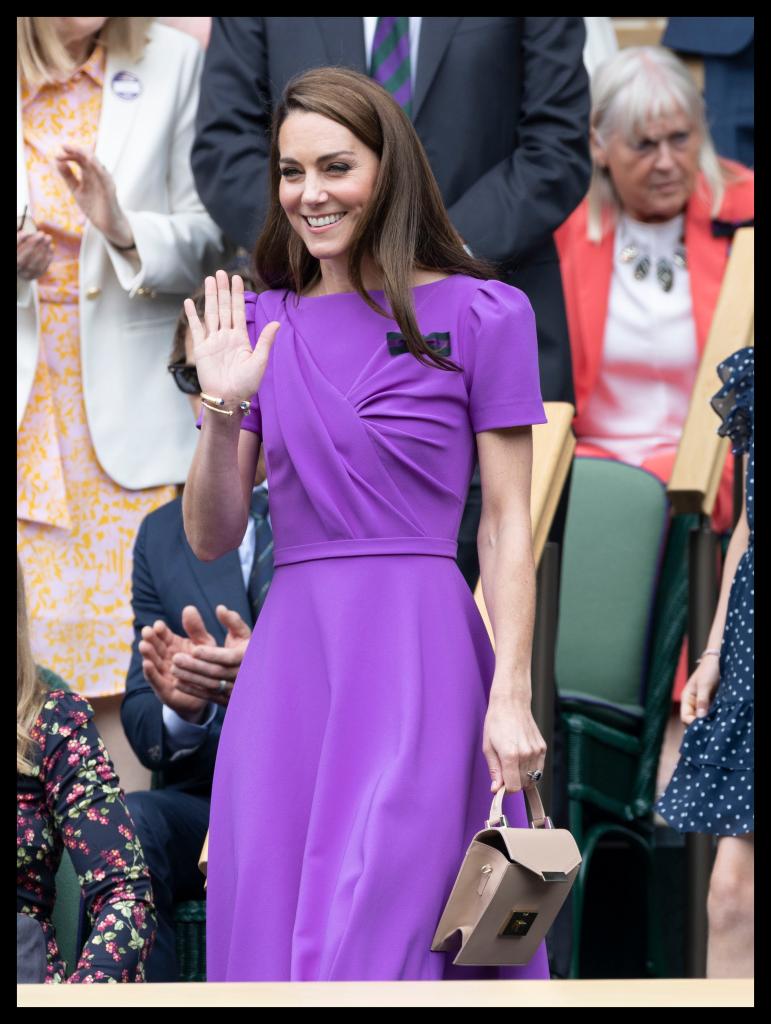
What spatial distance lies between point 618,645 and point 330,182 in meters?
2.35

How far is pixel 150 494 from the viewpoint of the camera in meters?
A: 4.67

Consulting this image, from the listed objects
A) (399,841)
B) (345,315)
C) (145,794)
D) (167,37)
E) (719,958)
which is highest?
(167,37)

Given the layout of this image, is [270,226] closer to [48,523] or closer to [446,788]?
[446,788]

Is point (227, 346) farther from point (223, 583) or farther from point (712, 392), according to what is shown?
point (712, 392)

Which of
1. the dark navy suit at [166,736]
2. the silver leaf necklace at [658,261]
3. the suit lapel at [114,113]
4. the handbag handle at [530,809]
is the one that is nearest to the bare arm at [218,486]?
the handbag handle at [530,809]

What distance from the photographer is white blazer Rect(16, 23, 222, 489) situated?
180 inches

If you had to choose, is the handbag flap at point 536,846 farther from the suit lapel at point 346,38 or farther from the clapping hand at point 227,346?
the suit lapel at point 346,38

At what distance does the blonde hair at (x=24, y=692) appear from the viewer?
319 centimetres

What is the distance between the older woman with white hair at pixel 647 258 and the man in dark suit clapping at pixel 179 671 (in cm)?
133

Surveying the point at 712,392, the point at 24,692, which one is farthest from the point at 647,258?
the point at 24,692

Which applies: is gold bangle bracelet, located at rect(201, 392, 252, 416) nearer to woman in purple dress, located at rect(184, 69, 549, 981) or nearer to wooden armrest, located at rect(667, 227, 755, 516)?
woman in purple dress, located at rect(184, 69, 549, 981)

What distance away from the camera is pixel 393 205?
2.91 meters
